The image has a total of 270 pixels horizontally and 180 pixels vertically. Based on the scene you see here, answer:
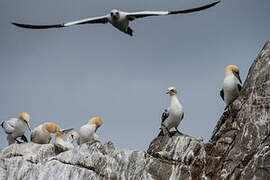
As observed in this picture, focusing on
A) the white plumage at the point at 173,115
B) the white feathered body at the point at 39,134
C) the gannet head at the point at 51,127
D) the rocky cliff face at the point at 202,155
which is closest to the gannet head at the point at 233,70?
the rocky cliff face at the point at 202,155

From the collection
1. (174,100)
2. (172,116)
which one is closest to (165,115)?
(172,116)

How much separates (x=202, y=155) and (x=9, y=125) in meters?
7.84

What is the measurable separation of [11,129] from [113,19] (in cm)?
536

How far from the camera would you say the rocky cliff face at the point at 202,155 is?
1503cm

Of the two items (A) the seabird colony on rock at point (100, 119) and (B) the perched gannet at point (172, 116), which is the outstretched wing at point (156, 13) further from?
(B) the perched gannet at point (172, 116)

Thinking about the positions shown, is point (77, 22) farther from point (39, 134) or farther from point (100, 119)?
point (39, 134)

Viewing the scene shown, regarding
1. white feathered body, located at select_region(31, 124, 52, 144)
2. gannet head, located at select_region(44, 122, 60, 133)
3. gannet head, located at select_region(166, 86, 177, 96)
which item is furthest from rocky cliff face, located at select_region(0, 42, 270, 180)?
white feathered body, located at select_region(31, 124, 52, 144)

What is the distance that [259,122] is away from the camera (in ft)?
50.5

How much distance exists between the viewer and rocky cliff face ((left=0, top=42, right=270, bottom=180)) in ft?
49.3

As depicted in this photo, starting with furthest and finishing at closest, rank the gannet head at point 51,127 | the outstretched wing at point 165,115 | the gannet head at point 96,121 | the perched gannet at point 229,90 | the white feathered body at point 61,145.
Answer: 1. the gannet head at point 51,127
2. the gannet head at point 96,121
3. the white feathered body at point 61,145
4. the outstretched wing at point 165,115
5. the perched gannet at point 229,90

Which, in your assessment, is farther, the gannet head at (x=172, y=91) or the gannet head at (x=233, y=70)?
the gannet head at (x=172, y=91)

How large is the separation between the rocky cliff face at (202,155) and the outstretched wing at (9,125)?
Answer: 3.46m

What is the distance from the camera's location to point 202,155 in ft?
52.5

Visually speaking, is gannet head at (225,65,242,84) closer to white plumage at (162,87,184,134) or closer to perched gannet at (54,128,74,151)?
white plumage at (162,87,184,134)
